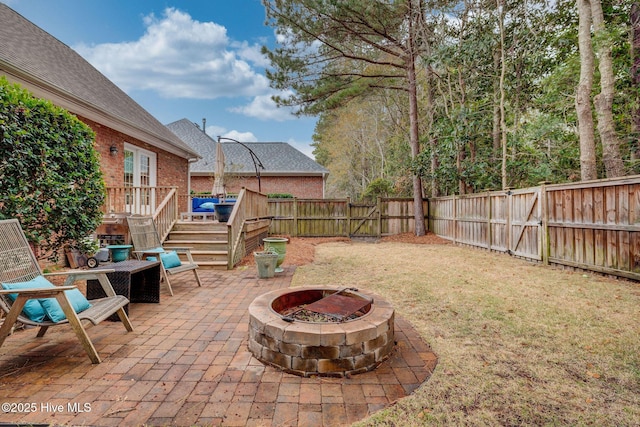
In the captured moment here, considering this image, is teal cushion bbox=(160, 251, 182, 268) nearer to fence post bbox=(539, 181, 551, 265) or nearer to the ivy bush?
the ivy bush

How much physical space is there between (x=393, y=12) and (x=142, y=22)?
9442 mm

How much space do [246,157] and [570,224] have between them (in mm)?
17575

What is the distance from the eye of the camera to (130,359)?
2570 millimetres

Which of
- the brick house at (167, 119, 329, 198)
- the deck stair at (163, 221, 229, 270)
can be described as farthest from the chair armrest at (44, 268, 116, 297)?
the brick house at (167, 119, 329, 198)

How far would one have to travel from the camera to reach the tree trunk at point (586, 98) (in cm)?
645

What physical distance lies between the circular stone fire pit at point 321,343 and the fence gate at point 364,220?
423 inches

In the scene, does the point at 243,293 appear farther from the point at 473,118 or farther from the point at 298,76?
the point at 298,76

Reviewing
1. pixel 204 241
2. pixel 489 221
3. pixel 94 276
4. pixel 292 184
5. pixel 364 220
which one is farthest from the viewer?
pixel 292 184

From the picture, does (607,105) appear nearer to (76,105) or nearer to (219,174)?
(219,174)

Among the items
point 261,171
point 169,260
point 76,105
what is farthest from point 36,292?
point 261,171

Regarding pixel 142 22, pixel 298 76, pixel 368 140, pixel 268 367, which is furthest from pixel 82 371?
pixel 368 140

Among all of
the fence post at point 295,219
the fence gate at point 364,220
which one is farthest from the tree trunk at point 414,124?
the fence post at point 295,219

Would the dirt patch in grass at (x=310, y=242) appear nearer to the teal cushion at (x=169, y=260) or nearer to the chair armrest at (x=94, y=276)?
the teal cushion at (x=169, y=260)

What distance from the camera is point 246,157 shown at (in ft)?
65.9
